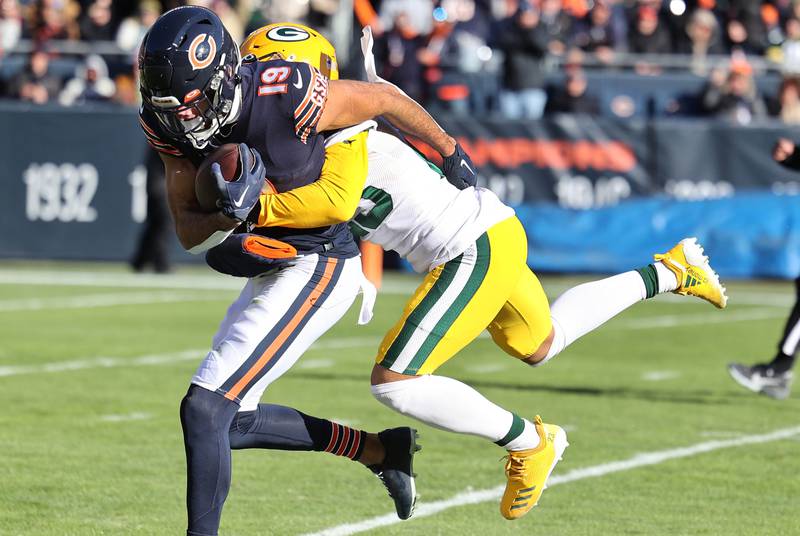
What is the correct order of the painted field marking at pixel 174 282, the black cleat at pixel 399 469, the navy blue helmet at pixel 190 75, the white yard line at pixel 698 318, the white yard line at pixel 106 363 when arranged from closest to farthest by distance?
the navy blue helmet at pixel 190 75 → the black cleat at pixel 399 469 → the white yard line at pixel 106 363 → the white yard line at pixel 698 318 → the painted field marking at pixel 174 282

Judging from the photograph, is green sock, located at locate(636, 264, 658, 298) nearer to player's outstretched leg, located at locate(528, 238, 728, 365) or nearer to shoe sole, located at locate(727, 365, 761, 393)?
player's outstretched leg, located at locate(528, 238, 728, 365)

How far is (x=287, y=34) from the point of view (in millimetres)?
5043

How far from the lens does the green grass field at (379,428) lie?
534 cm

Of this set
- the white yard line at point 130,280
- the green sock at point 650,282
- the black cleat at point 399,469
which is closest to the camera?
the black cleat at point 399,469

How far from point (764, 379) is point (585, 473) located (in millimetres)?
2041

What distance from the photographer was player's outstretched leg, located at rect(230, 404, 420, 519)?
5102 millimetres

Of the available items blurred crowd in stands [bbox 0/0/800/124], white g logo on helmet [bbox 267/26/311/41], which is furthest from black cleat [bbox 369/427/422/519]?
blurred crowd in stands [bbox 0/0/800/124]

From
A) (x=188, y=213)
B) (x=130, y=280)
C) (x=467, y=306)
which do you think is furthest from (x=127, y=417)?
(x=130, y=280)

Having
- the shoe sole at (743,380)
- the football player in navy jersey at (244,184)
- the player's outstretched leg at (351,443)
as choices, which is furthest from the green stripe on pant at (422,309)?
the shoe sole at (743,380)

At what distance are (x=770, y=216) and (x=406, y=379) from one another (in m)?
10.2

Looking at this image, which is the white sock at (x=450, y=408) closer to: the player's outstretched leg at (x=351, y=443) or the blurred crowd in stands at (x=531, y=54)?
the player's outstretched leg at (x=351, y=443)

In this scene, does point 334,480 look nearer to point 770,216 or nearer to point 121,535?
point 121,535

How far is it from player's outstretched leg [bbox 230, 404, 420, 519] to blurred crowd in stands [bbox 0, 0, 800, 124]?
32.8 feet

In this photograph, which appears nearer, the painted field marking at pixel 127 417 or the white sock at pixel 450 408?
the white sock at pixel 450 408
